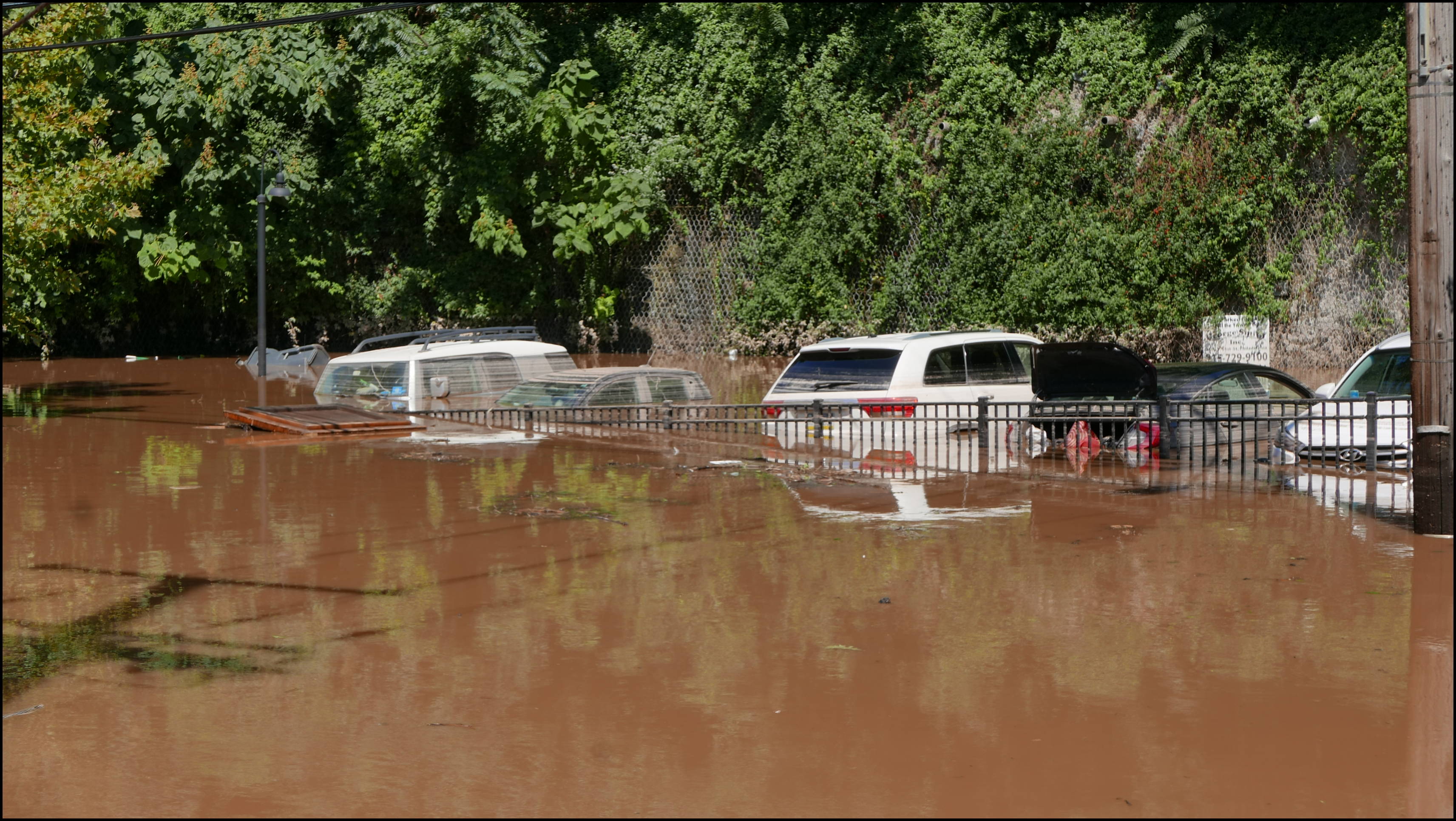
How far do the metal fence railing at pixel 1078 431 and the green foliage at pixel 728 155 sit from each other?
890 cm

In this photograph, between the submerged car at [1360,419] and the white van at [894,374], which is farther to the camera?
the white van at [894,374]

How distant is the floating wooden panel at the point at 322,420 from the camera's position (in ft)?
61.8

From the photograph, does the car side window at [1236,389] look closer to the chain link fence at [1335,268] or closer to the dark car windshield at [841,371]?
the dark car windshield at [841,371]

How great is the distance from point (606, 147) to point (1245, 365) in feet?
58.0

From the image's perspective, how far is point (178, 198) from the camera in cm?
3534

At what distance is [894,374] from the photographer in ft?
57.1

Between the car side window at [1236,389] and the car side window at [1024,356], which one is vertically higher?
the car side window at [1024,356]

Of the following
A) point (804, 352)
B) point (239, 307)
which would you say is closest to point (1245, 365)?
point (804, 352)

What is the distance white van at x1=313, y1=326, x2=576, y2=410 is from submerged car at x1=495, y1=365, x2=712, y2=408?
634mm

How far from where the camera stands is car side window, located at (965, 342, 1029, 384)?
1823 cm

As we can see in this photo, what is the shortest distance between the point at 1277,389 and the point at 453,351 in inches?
436

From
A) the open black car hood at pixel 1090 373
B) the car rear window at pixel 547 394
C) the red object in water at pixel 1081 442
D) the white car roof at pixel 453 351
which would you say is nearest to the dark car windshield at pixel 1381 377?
the open black car hood at pixel 1090 373

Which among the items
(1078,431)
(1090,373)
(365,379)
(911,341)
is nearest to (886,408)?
(911,341)

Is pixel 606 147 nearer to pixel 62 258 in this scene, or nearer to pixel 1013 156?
pixel 1013 156
